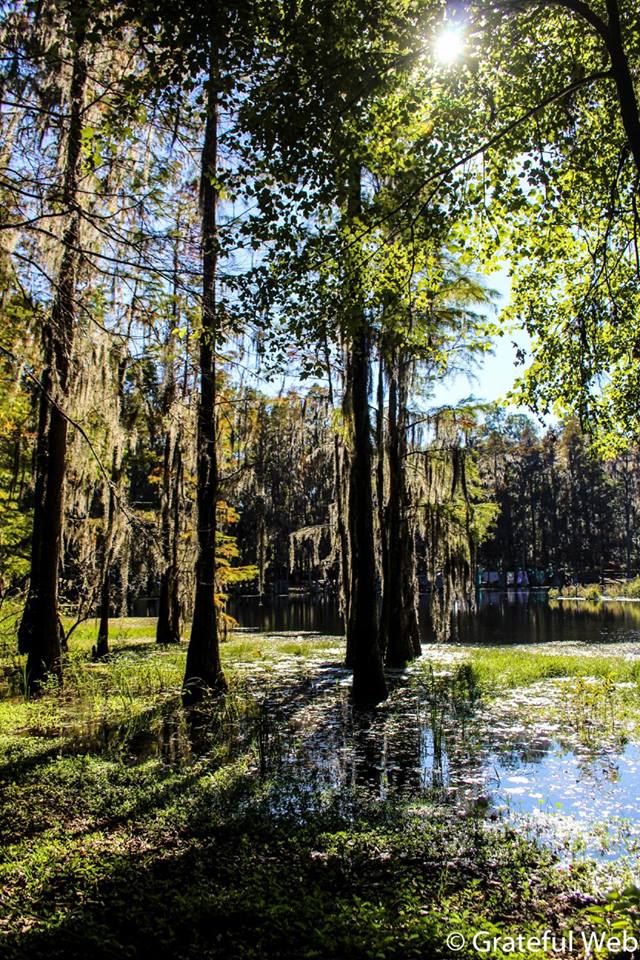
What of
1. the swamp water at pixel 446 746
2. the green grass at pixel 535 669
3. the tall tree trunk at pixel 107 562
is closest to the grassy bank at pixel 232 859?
the swamp water at pixel 446 746

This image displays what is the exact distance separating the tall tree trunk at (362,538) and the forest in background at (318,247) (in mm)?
52

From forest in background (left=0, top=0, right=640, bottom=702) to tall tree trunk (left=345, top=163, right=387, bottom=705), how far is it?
5 cm

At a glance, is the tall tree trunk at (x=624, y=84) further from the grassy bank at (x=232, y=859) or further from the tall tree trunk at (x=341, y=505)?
the tall tree trunk at (x=341, y=505)

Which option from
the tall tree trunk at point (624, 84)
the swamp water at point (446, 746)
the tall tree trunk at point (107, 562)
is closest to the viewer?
the tall tree trunk at point (624, 84)

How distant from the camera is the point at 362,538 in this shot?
37.3 feet

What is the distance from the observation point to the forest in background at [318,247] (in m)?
5.45

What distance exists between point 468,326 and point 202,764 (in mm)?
10739

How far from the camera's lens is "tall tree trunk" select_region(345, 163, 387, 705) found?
1092 centimetres

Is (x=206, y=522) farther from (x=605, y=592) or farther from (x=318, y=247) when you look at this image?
(x=605, y=592)

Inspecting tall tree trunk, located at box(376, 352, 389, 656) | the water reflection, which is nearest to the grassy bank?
tall tree trunk, located at box(376, 352, 389, 656)

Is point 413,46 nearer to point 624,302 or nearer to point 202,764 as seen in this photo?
point 624,302

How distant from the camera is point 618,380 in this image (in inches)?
374

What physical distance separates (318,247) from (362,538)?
6.07 metres

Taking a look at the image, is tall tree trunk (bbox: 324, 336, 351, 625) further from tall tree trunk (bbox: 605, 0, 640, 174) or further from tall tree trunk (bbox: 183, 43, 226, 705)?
tall tree trunk (bbox: 605, 0, 640, 174)
